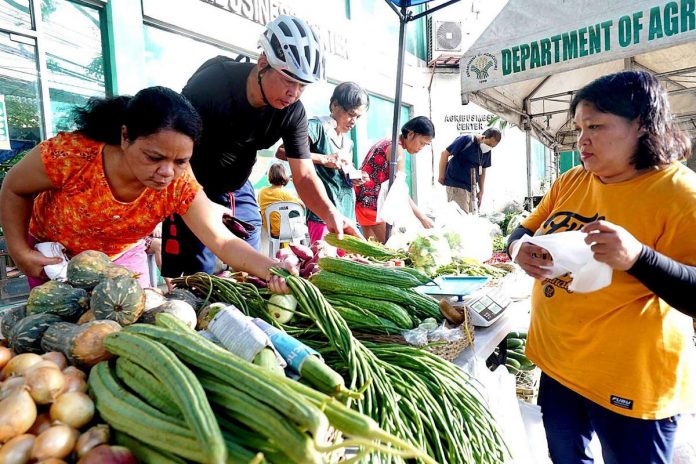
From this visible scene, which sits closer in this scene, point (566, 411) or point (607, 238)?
point (607, 238)

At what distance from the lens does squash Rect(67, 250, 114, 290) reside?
1.46 metres

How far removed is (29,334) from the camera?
1.27m

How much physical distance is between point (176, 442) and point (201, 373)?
0.54 ft

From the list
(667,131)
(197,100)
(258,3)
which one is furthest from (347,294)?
(258,3)

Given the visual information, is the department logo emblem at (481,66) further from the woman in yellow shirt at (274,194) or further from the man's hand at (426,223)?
the woman in yellow shirt at (274,194)

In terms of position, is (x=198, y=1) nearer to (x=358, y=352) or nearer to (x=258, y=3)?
(x=258, y=3)

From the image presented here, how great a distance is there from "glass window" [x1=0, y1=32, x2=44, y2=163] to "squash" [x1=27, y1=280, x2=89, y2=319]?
3.89 m

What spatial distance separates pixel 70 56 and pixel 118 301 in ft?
15.5

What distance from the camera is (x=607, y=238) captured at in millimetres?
1381

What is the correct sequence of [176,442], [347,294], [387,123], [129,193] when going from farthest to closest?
[387,123] → [129,193] → [347,294] → [176,442]

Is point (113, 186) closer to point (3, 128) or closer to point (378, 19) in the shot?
point (3, 128)

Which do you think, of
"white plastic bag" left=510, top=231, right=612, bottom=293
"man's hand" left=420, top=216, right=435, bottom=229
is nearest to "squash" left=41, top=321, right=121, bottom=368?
"white plastic bag" left=510, top=231, right=612, bottom=293

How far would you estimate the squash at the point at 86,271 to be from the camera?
4.79 ft

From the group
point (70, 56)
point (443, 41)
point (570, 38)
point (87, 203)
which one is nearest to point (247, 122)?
point (87, 203)
